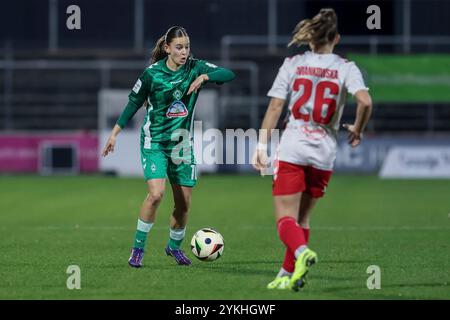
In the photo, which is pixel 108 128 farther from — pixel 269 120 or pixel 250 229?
pixel 269 120

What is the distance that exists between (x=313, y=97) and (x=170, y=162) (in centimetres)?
244

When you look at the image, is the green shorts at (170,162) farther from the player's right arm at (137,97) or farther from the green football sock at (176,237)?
the green football sock at (176,237)

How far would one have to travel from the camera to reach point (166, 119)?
34.0 feet

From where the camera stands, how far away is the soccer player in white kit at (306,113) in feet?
27.5

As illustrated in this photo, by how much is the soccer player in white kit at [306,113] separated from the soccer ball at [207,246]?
2.23 meters

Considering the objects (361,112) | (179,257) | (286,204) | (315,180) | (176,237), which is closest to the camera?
(361,112)

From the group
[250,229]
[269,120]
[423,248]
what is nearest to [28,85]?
[250,229]

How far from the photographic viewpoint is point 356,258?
1118 centimetres

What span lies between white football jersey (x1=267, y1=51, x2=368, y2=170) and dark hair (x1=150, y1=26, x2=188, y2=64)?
1.98 m

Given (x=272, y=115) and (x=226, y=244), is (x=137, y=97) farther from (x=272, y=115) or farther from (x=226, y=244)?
(x=226, y=244)

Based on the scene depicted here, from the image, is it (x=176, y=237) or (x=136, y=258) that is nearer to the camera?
(x=136, y=258)

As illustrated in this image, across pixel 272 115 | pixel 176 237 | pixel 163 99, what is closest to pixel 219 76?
pixel 163 99

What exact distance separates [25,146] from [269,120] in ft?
73.1

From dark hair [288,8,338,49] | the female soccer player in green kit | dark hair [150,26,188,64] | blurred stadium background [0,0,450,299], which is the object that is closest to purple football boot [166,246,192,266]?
the female soccer player in green kit
